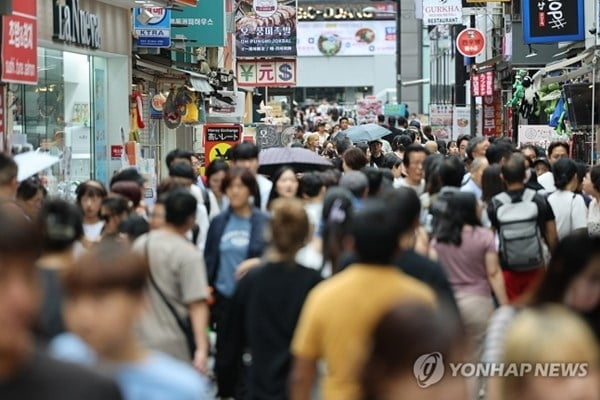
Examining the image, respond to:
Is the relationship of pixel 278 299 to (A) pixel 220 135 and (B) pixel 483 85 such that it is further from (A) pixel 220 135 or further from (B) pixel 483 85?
(B) pixel 483 85

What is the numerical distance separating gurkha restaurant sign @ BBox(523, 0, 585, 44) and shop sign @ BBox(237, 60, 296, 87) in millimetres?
16886

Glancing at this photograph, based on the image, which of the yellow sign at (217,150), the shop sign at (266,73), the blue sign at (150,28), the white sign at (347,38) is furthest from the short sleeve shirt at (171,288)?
the white sign at (347,38)

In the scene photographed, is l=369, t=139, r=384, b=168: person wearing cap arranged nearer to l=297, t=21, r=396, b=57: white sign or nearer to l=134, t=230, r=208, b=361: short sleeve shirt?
l=134, t=230, r=208, b=361: short sleeve shirt

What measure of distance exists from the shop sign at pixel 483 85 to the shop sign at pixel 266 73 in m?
5.27

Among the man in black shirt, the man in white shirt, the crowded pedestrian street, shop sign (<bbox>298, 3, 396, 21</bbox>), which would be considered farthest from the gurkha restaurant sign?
shop sign (<bbox>298, 3, 396, 21</bbox>)

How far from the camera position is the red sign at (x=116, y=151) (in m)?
20.9

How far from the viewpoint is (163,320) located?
8133mm

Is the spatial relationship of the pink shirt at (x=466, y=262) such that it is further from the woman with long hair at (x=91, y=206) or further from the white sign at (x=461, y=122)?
the white sign at (x=461, y=122)

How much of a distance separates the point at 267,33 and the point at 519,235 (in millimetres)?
29695

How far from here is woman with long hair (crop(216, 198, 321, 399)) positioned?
7527 mm

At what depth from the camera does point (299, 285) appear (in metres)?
7.54

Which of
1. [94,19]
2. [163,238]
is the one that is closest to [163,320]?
[163,238]

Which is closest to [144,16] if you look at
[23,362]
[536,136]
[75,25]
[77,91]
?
[77,91]

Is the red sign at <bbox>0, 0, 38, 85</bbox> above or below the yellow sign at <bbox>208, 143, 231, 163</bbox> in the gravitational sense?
above
